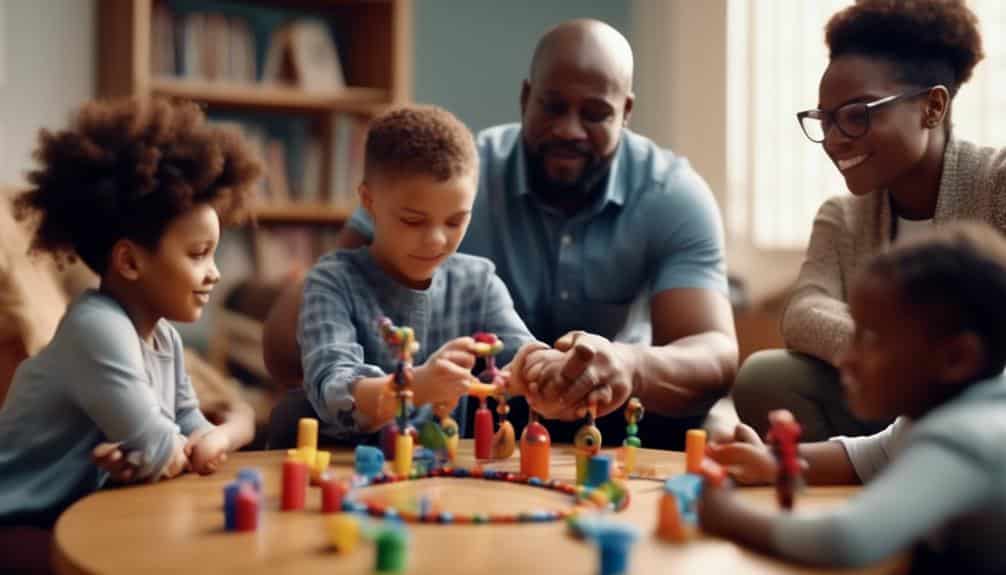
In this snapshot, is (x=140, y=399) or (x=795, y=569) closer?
(x=795, y=569)

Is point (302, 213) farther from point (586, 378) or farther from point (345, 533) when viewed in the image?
point (345, 533)

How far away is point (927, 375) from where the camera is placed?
1.11m

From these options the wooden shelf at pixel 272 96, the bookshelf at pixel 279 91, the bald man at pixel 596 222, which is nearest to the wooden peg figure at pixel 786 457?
the bald man at pixel 596 222

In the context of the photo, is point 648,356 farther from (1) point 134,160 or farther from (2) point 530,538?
(1) point 134,160

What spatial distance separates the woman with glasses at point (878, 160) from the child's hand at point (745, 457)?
529mm

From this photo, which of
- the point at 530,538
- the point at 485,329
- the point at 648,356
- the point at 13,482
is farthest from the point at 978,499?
the point at 13,482

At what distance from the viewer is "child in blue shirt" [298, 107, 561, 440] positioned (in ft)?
5.36

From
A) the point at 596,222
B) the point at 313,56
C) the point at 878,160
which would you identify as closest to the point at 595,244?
the point at 596,222

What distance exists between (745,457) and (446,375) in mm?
371

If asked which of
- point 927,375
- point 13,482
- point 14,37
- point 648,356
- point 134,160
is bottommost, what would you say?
point 13,482

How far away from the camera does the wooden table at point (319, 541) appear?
1067mm

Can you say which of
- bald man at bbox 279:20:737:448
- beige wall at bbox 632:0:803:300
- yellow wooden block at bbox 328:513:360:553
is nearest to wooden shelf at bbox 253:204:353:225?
beige wall at bbox 632:0:803:300

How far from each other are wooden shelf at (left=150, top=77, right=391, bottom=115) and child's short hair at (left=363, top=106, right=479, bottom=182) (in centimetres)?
204

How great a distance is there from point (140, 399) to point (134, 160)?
1.00 feet
